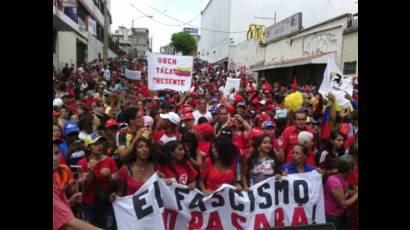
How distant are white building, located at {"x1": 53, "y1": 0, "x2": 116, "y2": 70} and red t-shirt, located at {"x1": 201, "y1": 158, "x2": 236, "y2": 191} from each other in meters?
13.0

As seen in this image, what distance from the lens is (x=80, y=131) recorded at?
241 inches

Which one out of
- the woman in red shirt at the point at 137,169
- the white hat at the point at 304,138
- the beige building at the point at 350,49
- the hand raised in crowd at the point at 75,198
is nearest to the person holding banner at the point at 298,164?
the white hat at the point at 304,138

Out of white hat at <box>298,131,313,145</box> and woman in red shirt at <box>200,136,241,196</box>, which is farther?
white hat at <box>298,131,313,145</box>

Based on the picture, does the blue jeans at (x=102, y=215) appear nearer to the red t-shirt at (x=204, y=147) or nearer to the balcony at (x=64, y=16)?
the red t-shirt at (x=204, y=147)

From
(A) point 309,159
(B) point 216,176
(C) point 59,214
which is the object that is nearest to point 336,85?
(A) point 309,159

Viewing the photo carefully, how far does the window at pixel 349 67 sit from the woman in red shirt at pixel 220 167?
13.0 meters

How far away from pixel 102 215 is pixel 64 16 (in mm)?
15956

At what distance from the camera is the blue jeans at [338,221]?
15.0ft

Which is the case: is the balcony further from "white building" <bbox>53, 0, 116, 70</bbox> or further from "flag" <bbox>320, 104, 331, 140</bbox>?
"flag" <bbox>320, 104, 331, 140</bbox>

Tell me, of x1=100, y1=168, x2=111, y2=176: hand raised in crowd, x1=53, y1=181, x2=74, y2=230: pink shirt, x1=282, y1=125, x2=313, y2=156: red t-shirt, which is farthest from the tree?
x1=53, y1=181, x2=74, y2=230: pink shirt

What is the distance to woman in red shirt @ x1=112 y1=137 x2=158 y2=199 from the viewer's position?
4.32 metres

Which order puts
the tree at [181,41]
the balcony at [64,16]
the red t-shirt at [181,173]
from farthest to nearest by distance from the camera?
the tree at [181,41] → the balcony at [64,16] → the red t-shirt at [181,173]

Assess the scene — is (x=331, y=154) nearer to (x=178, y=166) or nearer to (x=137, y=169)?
(x=178, y=166)
